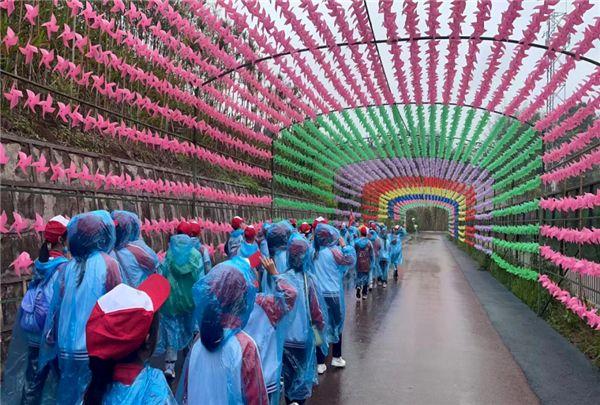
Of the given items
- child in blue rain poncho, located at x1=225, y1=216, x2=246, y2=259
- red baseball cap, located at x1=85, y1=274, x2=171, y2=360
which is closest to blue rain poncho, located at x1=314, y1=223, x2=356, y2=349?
child in blue rain poncho, located at x1=225, y1=216, x2=246, y2=259

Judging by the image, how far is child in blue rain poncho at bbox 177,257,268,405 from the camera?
8.16 feet

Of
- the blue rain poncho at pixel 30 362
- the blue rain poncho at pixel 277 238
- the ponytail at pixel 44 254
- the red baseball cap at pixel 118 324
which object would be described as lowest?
the blue rain poncho at pixel 30 362

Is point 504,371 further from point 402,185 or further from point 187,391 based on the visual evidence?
point 402,185

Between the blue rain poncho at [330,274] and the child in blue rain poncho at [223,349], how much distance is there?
333cm

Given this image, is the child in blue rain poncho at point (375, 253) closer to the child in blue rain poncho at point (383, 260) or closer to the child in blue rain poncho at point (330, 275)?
the child in blue rain poncho at point (383, 260)

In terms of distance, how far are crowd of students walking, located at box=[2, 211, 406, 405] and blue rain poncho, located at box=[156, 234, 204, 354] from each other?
0.01 metres

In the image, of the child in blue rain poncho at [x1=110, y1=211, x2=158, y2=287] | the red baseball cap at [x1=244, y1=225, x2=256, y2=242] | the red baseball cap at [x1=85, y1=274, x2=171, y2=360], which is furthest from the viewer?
the red baseball cap at [x1=244, y1=225, x2=256, y2=242]

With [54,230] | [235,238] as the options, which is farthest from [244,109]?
[54,230]

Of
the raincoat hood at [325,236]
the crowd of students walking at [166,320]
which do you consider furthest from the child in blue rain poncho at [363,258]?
the raincoat hood at [325,236]

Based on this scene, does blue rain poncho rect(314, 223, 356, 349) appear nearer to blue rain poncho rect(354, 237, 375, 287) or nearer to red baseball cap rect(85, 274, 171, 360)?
red baseball cap rect(85, 274, 171, 360)

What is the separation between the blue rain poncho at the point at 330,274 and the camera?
5.92 m

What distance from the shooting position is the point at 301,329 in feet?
14.7

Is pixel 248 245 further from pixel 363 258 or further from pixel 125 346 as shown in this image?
pixel 363 258

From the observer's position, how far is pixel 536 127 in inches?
382
